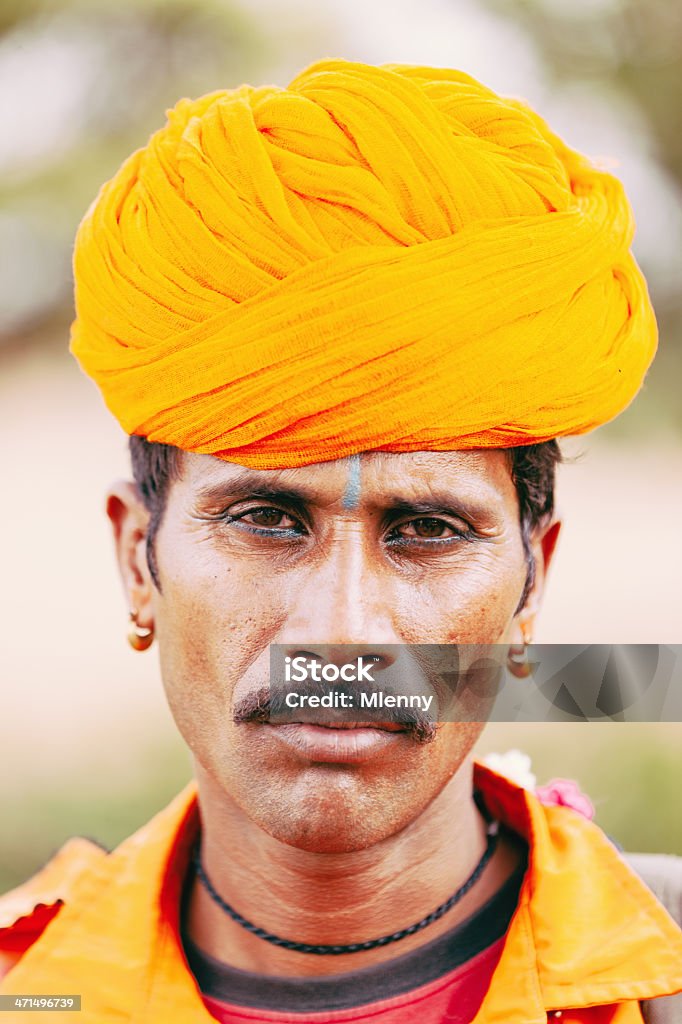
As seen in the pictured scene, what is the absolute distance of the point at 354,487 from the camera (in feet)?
4.13

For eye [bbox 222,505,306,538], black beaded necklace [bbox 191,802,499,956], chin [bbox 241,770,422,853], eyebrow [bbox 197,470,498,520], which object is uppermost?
eyebrow [bbox 197,470,498,520]

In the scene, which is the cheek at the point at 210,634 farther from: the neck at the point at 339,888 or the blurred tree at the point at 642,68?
the blurred tree at the point at 642,68

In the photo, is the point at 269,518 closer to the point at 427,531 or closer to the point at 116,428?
the point at 427,531

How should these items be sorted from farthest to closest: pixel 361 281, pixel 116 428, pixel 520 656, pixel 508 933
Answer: pixel 116 428 → pixel 520 656 → pixel 508 933 → pixel 361 281

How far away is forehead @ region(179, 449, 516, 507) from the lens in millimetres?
1262

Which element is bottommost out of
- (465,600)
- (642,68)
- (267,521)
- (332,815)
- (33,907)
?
(33,907)

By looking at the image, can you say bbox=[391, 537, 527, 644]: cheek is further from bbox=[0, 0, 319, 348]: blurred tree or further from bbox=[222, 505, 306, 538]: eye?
bbox=[0, 0, 319, 348]: blurred tree

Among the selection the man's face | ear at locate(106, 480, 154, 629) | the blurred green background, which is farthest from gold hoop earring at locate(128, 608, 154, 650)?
the blurred green background

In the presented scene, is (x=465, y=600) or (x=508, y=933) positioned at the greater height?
(x=465, y=600)

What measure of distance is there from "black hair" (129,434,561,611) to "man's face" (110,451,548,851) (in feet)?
0.10

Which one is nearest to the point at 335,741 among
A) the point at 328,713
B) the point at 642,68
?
the point at 328,713

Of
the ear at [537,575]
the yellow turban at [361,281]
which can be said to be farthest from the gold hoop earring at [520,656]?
the yellow turban at [361,281]

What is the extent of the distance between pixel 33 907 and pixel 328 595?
655mm

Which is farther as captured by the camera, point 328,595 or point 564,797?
point 564,797
